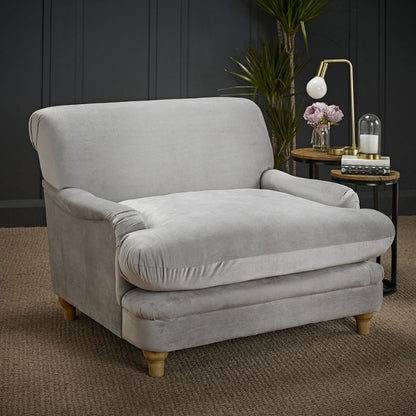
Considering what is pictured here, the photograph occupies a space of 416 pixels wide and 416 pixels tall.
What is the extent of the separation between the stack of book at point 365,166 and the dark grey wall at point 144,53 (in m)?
1.90

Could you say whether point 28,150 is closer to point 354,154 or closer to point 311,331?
point 354,154

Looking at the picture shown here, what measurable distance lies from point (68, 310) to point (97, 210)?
0.65m

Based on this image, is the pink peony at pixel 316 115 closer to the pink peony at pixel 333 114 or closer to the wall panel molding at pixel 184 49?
the pink peony at pixel 333 114

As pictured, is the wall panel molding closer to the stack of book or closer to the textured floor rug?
the stack of book

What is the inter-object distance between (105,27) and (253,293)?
9.10 ft

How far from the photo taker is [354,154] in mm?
3807

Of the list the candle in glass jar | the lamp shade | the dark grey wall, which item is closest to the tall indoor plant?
the dark grey wall

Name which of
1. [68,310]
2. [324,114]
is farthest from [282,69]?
[68,310]

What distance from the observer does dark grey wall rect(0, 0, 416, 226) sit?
15.8 feet

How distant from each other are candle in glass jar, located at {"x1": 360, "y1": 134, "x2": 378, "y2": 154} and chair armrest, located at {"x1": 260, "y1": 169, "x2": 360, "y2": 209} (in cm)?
39

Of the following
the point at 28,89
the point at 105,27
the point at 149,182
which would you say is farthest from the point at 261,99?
the point at 149,182

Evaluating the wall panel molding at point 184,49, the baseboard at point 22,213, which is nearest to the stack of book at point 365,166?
the wall panel molding at point 184,49

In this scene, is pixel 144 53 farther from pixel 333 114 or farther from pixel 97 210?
pixel 97 210

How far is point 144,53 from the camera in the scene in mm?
5023
